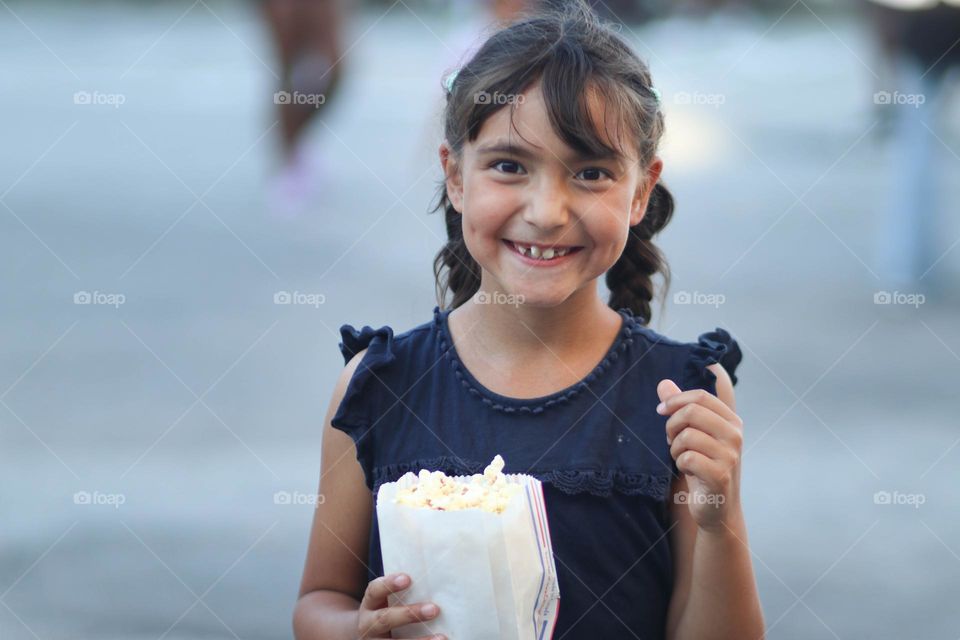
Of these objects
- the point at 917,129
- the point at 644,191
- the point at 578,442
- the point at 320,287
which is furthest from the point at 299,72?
the point at 578,442

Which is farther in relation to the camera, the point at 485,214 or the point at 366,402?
the point at 366,402

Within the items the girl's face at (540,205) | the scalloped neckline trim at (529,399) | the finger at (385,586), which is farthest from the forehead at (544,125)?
the finger at (385,586)

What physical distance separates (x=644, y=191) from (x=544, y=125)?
0.31 m

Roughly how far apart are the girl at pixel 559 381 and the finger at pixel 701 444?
39 millimetres

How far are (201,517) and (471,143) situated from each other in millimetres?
2653

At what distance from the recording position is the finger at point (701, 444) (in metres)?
1.93

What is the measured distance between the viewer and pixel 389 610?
1893 millimetres

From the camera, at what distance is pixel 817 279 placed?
268 inches

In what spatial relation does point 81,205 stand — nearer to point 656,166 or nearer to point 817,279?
point 817,279

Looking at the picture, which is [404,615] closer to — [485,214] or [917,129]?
[485,214]

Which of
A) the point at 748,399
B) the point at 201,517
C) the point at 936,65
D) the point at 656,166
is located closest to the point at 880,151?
the point at 936,65

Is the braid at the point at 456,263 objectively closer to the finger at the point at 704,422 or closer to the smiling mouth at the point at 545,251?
the smiling mouth at the point at 545,251

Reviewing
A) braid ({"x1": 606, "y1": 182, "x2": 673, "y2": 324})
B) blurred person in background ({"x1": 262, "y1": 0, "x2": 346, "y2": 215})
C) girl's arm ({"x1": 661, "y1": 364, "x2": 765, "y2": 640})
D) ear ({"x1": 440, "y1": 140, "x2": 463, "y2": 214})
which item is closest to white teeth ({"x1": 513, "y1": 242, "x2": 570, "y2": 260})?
ear ({"x1": 440, "y1": 140, "x2": 463, "y2": 214})

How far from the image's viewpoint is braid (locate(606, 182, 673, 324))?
2.62 m
